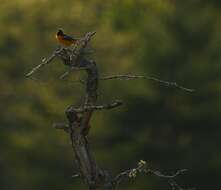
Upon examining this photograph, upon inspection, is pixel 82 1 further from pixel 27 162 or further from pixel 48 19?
pixel 27 162

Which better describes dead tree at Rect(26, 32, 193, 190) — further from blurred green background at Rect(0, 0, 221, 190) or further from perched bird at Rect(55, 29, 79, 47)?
blurred green background at Rect(0, 0, 221, 190)

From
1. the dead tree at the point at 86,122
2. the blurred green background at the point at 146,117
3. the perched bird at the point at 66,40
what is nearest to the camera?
the dead tree at the point at 86,122

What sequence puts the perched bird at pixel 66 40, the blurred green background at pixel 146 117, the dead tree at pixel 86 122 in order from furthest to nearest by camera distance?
the blurred green background at pixel 146 117 < the perched bird at pixel 66 40 < the dead tree at pixel 86 122

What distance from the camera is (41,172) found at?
27547mm

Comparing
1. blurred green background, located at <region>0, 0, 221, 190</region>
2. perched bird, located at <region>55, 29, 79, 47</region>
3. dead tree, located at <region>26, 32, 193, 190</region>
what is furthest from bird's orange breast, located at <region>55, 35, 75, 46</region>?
blurred green background, located at <region>0, 0, 221, 190</region>

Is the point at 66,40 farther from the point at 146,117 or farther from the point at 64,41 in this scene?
the point at 146,117

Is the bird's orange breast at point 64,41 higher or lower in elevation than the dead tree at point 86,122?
higher

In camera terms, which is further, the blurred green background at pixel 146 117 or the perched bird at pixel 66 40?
the blurred green background at pixel 146 117

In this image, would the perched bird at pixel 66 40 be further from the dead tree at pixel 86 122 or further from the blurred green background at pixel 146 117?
the blurred green background at pixel 146 117

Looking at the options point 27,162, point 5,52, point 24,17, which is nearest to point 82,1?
point 24,17

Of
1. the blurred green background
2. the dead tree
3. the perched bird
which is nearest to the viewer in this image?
the dead tree

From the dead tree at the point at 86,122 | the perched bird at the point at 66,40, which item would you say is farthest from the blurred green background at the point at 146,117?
the dead tree at the point at 86,122

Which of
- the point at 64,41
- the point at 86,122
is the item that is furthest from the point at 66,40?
the point at 86,122

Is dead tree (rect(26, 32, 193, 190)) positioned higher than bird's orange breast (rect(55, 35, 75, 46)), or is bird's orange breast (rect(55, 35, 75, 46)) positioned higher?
bird's orange breast (rect(55, 35, 75, 46))
